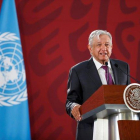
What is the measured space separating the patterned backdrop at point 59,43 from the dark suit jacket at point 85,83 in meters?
1.72

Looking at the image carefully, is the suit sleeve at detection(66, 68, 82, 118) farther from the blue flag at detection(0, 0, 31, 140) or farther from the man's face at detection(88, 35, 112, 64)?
the blue flag at detection(0, 0, 31, 140)

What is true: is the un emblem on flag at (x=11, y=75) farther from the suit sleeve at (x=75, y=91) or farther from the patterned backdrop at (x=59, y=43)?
the suit sleeve at (x=75, y=91)

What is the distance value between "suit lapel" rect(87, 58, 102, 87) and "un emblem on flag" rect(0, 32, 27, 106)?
1603mm

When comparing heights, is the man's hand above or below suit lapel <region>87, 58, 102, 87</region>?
below

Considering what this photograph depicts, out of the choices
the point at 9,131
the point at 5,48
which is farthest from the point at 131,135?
the point at 5,48

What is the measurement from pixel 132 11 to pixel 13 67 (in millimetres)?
2073

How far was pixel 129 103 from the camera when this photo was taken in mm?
1290

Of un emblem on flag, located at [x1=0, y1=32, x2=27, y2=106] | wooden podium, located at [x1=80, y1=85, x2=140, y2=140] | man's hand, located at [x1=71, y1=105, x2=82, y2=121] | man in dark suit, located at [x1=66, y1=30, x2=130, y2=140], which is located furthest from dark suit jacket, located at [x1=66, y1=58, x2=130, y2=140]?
un emblem on flag, located at [x1=0, y1=32, x2=27, y2=106]

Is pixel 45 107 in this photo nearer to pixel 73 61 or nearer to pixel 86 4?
pixel 73 61

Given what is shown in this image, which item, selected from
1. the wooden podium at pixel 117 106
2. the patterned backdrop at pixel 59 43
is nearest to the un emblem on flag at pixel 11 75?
the patterned backdrop at pixel 59 43

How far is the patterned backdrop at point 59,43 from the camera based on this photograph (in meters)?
3.76

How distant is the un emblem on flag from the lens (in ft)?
11.2

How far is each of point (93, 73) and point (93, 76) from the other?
29mm

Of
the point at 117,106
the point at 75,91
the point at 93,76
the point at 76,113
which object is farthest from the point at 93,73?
the point at 117,106
